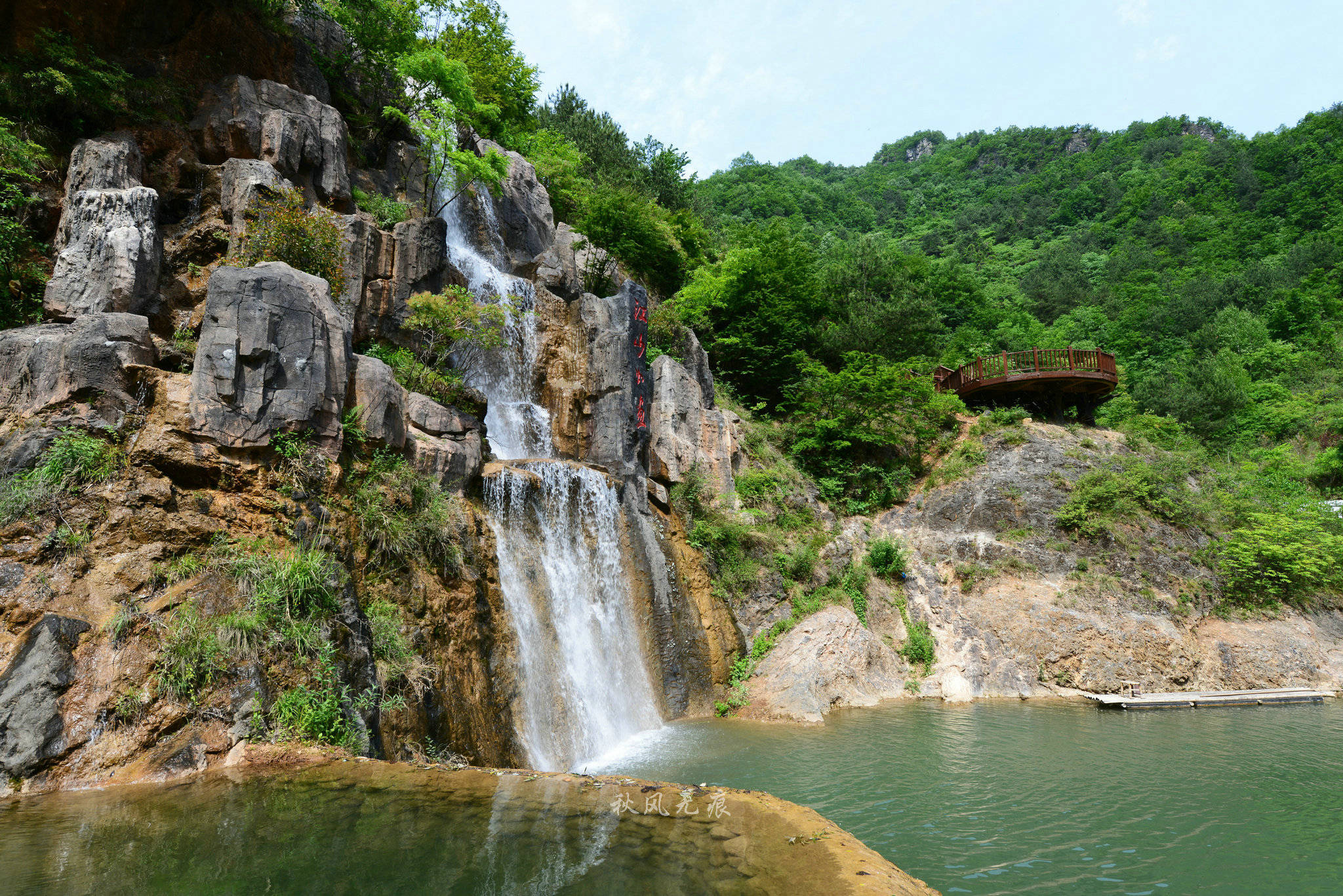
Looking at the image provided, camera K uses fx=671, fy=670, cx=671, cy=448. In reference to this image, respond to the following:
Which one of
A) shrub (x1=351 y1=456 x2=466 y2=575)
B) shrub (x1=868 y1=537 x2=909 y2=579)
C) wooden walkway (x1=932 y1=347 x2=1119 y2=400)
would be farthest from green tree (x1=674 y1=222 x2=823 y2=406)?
shrub (x1=351 y1=456 x2=466 y2=575)

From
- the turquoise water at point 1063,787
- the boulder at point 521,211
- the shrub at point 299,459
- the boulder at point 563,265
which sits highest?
the boulder at point 521,211

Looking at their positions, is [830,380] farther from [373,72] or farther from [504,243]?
[373,72]

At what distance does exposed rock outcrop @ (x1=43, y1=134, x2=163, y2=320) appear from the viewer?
31.2 feet

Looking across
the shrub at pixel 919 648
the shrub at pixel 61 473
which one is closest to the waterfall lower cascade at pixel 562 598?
the shrub at pixel 61 473

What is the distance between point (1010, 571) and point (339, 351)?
18.0m

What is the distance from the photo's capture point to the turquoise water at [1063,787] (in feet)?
23.2

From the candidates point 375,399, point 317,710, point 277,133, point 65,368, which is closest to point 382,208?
point 277,133

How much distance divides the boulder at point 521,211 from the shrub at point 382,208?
4.22 m

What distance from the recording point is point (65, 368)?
792 centimetres

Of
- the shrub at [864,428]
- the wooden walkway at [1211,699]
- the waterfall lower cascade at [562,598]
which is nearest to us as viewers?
the waterfall lower cascade at [562,598]

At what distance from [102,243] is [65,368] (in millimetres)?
2961

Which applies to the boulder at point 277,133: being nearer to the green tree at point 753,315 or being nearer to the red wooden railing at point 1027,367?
the green tree at point 753,315

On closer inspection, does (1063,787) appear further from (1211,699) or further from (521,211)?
(521,211)

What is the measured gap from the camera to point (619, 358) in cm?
1666
